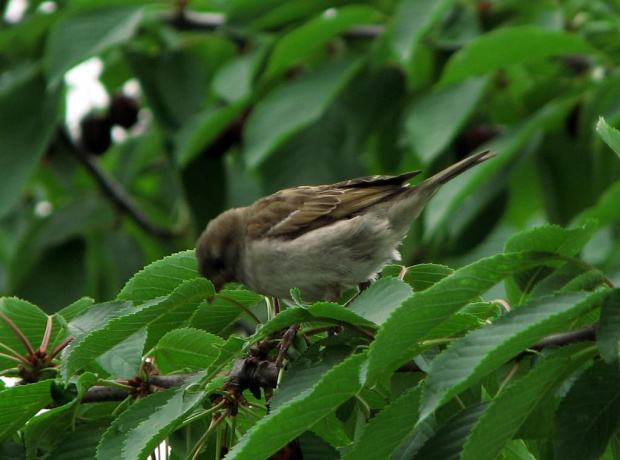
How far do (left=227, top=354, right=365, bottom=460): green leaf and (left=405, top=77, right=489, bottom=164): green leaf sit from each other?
8.60ft

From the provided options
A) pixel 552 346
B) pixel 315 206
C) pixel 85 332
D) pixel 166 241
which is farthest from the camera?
pixel 166 241

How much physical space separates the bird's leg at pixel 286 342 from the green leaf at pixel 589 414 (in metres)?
0.65

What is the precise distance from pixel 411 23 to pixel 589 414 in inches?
114

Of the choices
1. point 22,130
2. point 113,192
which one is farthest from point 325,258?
point 113,192

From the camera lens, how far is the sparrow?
3.71 m

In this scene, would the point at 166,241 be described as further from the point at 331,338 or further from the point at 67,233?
the point at 331,338

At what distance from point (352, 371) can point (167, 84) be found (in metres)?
3.84

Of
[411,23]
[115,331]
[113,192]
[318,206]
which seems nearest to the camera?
[115,331]

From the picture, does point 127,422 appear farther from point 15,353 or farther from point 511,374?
point 511,374

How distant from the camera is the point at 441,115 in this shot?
4.64 m

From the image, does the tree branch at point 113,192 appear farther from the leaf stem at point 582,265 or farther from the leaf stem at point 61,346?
the leaf stem at point 582,265

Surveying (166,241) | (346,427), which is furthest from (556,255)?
(166,241)

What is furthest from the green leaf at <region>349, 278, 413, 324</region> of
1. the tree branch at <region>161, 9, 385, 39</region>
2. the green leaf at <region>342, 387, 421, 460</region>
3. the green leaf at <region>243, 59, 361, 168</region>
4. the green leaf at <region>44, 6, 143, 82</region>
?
the tree branch at <region>161, 9, 385, 39</region>

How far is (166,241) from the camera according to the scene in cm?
643
